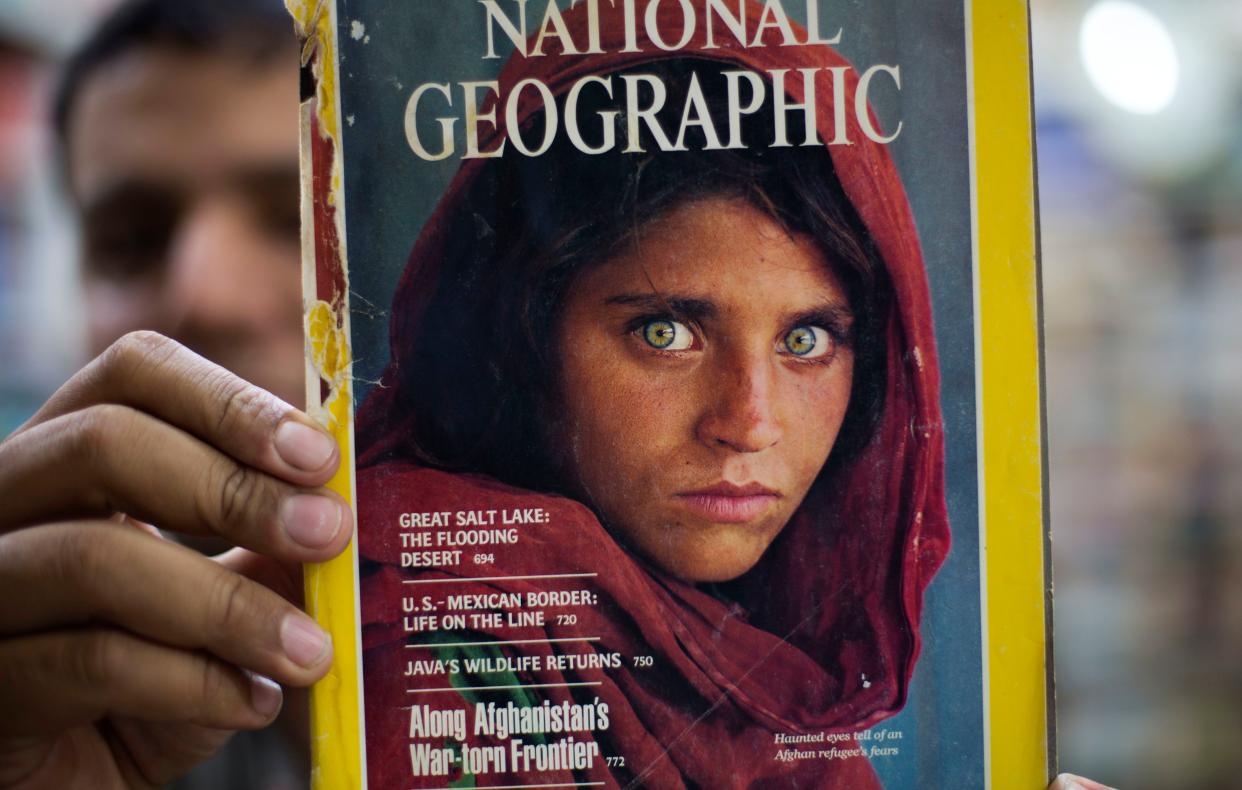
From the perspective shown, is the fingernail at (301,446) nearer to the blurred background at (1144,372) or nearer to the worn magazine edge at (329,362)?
the worn magazine edge at (329,362)

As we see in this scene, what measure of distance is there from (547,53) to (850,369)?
10.0 inches

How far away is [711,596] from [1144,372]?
208cm

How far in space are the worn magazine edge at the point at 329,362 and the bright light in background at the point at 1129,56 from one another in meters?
1.88

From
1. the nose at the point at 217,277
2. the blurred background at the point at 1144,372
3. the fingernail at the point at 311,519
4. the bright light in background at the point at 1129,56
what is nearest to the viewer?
the fingernail at the point at 311,519

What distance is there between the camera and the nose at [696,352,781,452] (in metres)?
0.57

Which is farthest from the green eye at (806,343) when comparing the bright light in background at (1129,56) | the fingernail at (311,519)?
the bright light in background at (1129,56)

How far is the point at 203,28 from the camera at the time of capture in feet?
3.67

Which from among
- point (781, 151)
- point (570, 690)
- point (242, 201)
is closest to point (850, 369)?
point (781, 151)

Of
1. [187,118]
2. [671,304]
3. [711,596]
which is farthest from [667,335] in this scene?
[187,118]

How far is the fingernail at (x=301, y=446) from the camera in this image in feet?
1.79

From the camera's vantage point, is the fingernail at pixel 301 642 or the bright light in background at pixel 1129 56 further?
the bright light in background at pixel 1129 56

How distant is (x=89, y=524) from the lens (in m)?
0.58

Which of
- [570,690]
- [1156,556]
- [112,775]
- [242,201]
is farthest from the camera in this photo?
[1156,556]

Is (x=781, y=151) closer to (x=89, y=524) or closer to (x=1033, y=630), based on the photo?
(x=1033, y=630)
